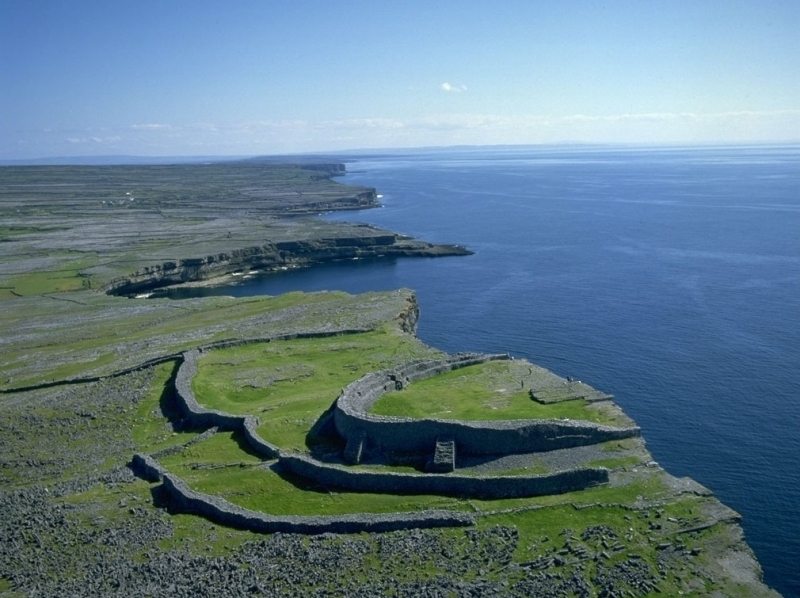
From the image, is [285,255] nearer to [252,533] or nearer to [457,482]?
[457,482]

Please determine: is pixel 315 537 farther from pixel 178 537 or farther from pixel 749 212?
pixel 749 212

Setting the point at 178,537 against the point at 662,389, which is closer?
the point at 178,537

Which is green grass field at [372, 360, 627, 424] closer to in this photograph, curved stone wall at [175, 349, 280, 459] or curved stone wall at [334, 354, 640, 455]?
curved stone wall at [334, 354, 640, 455]

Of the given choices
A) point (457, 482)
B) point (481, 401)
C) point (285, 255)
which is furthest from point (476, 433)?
point (285, 255)

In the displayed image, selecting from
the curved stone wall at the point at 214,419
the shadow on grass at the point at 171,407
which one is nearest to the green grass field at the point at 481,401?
the curved stone wall at the point at 214,419

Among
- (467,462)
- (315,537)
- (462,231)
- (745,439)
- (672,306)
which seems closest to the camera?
(315,537)

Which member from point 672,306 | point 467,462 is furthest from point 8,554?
point 672,306

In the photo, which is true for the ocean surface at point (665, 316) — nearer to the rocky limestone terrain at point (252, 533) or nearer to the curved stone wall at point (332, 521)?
the rocky limestone terrain at point (252, 533)

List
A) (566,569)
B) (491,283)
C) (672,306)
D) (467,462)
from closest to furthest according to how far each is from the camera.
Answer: (566,569), (467,462), (672,306), (491,283)
